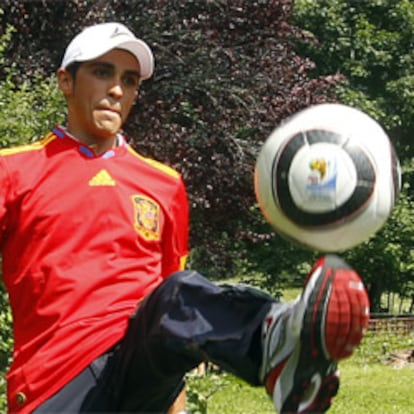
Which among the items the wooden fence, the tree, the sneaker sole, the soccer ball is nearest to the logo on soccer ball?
the soccer ball

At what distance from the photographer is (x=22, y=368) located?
11.3 feet

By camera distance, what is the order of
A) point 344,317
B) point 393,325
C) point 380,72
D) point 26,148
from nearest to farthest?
point 344,317 → point 26,148 → point 393,325 → point 380,72

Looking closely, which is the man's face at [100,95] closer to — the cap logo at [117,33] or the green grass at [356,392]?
the cap logo at [117,33]

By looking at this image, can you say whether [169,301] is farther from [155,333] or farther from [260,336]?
[260,336]

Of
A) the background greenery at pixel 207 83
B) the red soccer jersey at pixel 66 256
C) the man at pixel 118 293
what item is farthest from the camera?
the background greenery at pixel 207 83

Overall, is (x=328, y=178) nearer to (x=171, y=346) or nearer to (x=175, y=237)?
(x=171, y=346)

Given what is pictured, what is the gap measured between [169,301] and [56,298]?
0.42 metres

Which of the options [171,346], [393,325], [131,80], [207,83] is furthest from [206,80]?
[171,346]

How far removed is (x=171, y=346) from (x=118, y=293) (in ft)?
1.23

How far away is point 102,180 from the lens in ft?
11.8

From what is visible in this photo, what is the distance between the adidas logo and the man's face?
15 centimetres

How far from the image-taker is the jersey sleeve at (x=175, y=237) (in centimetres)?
376

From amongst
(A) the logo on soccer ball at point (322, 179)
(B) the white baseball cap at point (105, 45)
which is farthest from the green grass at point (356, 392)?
(A) the logo on soccer ball at point (322, 179)

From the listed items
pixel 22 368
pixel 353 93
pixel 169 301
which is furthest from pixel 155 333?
pixel 353 93
